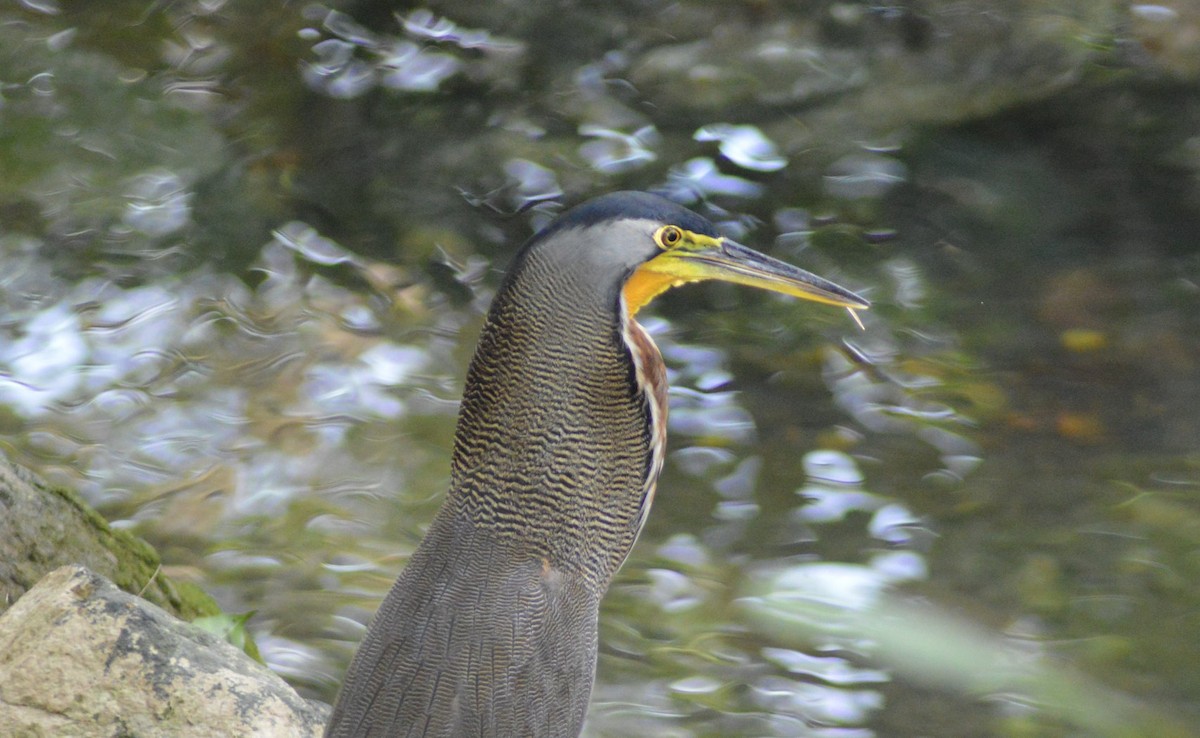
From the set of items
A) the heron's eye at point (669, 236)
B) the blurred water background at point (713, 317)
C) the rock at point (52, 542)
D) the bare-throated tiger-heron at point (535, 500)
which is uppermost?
the heron's eye at point (669, 236)

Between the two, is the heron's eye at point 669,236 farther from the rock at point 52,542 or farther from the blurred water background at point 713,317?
the blurred water background at point 713,317

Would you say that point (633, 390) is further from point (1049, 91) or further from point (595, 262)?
point (1049, 91)

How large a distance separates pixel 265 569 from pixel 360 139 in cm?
317

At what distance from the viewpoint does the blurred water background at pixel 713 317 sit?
15.7 feet

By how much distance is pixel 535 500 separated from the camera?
3023 mm

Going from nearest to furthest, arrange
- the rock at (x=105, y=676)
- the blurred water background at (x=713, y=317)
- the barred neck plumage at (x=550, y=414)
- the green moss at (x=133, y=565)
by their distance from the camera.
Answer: the rock at (x=105, y=676)
the barred neck plumage at (x=550, y=414)
the green moss at (x=133, y=565)
the blurred water background at (x=713, y=317)

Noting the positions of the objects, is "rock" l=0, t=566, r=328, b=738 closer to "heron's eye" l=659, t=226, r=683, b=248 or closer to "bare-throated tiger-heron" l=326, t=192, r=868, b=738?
"bare-throated tiger-heron" l=326, t=192, r=868, b=738

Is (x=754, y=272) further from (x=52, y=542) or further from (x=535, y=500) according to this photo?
(x=52, y=542)

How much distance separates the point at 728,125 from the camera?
283 inches

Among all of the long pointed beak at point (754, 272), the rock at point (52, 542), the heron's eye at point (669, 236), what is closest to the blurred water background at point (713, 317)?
the rock at point (52, 542)

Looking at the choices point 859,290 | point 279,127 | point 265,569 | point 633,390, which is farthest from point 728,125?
point 633,390

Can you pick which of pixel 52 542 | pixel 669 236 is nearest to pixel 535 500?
pixel 669 236

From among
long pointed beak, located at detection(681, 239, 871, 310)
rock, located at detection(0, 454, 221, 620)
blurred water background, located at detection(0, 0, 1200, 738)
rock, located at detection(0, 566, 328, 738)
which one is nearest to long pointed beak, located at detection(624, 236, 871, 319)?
long pointed beak, located at detection(681, 239, 871, 310)

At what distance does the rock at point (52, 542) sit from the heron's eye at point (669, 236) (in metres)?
1.70
